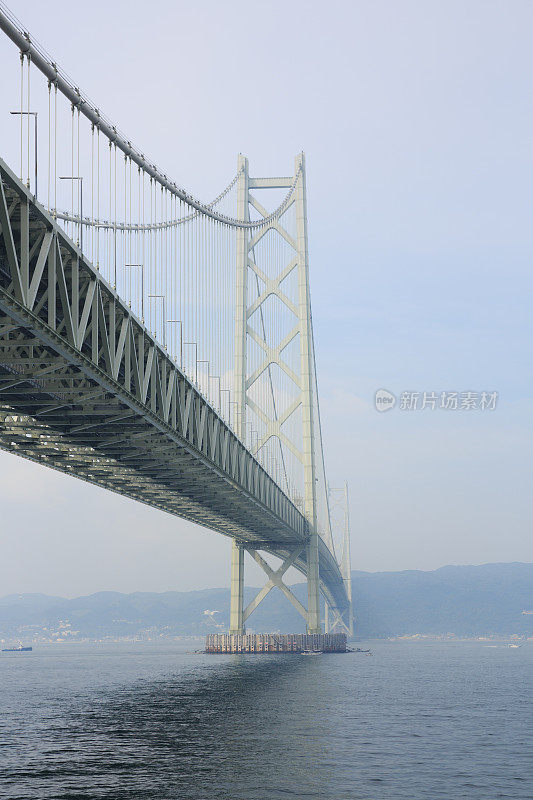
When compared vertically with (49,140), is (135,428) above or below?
below

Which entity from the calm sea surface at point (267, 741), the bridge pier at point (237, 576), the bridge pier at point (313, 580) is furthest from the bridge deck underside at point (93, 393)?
the bridge pier at point (313, 580)

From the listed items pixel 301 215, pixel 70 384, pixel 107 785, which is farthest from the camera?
pixel 301 215

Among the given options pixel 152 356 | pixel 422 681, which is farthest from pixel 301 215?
pixel 152 356

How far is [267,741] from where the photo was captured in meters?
32.0

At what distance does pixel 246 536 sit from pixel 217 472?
37578 mm

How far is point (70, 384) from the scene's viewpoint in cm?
3138

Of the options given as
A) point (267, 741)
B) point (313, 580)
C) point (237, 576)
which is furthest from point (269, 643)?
point (267, 741)

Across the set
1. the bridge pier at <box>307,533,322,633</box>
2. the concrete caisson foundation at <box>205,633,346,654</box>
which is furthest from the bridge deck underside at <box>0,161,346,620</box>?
the concrete caisson foundation at <box>205,633,346,654</box>

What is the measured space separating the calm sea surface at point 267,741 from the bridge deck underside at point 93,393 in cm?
1022

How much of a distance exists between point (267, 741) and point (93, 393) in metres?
11.8

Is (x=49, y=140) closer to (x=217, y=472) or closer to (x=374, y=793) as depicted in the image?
(x=374, y=793)

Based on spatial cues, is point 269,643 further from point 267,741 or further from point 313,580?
point 267,741

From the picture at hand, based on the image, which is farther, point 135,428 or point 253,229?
point 253,229

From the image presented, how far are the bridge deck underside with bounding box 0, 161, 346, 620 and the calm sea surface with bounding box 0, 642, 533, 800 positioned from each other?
10.2 metres
